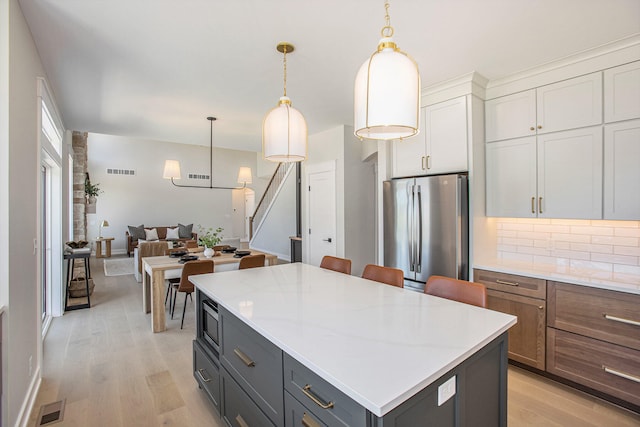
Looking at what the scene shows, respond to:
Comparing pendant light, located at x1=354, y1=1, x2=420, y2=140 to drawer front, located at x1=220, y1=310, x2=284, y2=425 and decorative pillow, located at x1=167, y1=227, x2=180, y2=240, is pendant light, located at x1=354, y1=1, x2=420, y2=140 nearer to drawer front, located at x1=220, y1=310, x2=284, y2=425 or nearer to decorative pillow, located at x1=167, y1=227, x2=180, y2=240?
drawer front, located at x1=220, y1=310, x2=284, y2=425

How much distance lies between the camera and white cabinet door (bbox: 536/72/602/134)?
2580 millimetres

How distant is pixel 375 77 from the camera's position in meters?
1.42

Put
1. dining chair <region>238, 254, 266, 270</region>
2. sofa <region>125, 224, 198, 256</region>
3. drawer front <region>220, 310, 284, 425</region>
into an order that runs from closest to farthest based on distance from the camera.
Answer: drawer front <region>220, 310, 284, 425</region> < dining chair <region>238, 254, 266, 270</region> < sofa <region>125, 224, 198, 256</region>

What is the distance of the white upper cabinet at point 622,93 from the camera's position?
2404 mm

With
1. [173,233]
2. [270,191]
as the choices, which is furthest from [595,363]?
[173,233]

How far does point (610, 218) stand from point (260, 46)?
3.10m

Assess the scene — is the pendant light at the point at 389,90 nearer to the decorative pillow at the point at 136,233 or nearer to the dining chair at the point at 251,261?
the dining chair at the point at 251,261

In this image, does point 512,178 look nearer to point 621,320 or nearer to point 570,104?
point 570,104

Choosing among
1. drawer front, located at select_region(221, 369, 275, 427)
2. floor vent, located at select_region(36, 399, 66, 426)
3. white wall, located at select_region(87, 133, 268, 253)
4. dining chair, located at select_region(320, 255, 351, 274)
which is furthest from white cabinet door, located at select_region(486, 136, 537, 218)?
white wall, located at select_region(87, 133, 268, 253)

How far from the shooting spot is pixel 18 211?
2.04m

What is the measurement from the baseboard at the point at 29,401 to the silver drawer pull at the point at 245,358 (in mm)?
1483

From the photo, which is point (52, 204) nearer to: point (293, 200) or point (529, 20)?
point (293, 200)

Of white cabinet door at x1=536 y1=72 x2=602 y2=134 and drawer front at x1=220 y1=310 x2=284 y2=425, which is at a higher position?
white cabinet door at x1=536 y1=72 x2=602 y2=134

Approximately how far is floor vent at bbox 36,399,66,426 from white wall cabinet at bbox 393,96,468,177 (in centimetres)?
362
